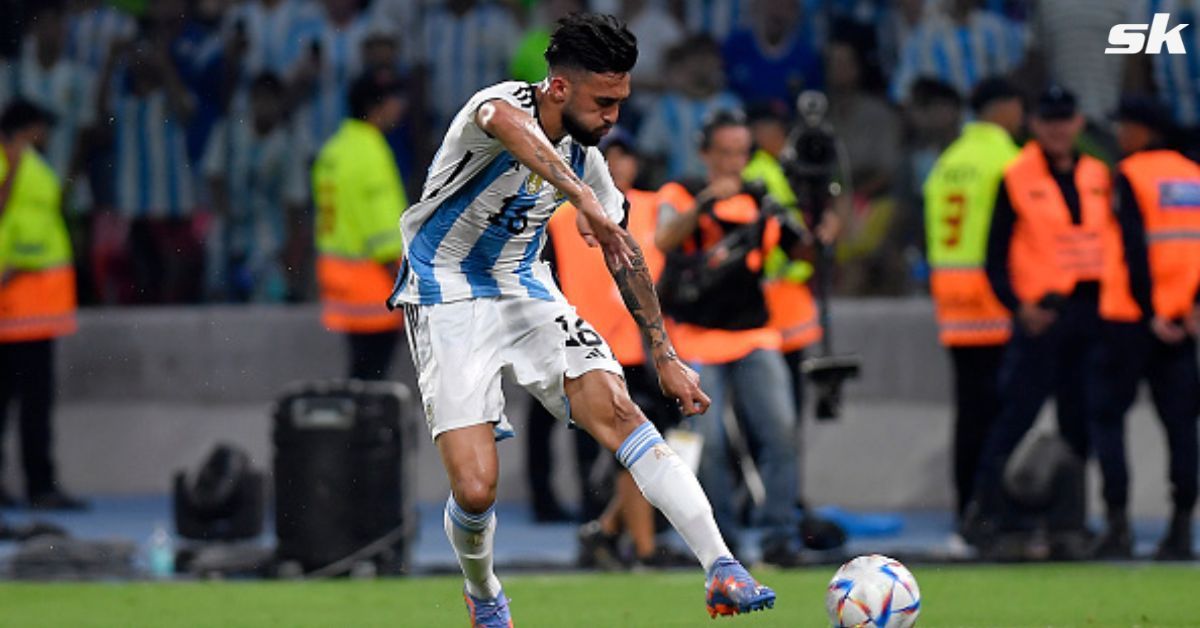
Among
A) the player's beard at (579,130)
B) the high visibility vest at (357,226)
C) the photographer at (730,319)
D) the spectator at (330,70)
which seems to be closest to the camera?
the player's beard at (579,130)

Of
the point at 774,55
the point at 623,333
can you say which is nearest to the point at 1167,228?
the point at 623,333

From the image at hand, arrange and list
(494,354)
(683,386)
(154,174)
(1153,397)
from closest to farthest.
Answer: (683,386)
(494,354)
(1153,397)
(154,174)

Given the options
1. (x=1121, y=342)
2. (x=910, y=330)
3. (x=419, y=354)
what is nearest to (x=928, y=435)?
(x=910, y=330)

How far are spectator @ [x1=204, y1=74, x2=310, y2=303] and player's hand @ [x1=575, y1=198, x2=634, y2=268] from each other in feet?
30.4

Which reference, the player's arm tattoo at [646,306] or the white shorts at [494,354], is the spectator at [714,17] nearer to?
the white shorts at [494,354]

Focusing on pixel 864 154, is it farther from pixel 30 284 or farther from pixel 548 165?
pixel 548 165

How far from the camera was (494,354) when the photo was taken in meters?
8.96

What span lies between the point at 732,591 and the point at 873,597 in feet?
1.98

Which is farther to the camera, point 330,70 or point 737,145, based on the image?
point 330,70

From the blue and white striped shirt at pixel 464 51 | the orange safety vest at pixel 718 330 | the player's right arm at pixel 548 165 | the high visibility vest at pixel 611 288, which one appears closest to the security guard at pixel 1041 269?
the orange safety vest at pixel 718 330

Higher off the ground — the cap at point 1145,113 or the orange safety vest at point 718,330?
the cap at point 1145,113

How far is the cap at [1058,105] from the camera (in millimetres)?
13727

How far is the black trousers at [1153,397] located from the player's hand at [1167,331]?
5 centimetres

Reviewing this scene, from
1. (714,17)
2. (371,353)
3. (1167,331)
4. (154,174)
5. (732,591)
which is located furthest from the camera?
(154,174)
